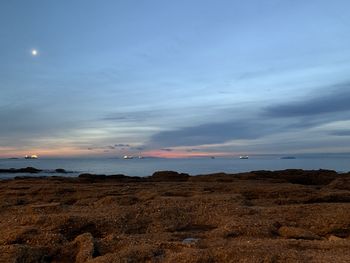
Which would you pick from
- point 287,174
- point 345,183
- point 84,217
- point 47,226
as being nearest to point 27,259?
point 47,226

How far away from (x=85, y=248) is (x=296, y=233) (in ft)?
20.3

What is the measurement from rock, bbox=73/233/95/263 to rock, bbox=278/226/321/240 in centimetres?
566

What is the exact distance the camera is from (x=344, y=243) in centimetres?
1041

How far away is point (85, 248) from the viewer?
9.97 m

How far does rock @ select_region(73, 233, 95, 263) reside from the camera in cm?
942

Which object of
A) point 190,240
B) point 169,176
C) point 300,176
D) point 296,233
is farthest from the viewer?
point 169,176

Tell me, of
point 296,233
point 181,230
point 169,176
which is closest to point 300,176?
point 169,176

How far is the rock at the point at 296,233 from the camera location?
1169 centimetres

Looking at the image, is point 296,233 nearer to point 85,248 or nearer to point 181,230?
point 181,230

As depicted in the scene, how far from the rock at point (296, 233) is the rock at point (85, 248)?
5657 mm

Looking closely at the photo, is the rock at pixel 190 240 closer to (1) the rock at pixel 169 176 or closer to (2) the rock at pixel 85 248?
(2) the rock at pixel 85 248

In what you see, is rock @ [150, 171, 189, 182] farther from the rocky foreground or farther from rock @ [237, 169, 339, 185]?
the rocky foreground

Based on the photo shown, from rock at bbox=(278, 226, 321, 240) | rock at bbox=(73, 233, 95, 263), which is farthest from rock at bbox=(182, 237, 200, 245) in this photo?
rock at bbox=(278, 226, 321, 240)

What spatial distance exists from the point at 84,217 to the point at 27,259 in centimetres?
407
